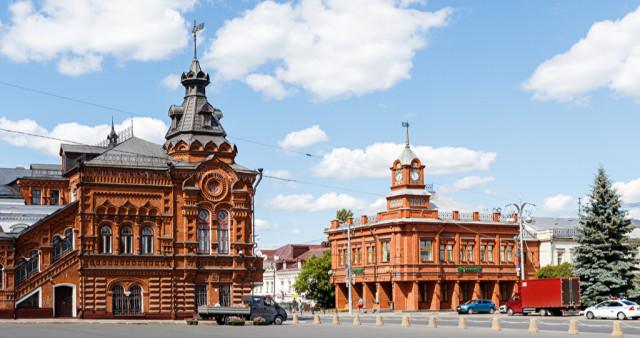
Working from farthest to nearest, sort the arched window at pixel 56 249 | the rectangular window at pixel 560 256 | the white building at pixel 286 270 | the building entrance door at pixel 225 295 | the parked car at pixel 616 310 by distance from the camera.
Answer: the white building at pixel 286 270 < the rectangular window at pixel 560 256 < the building entrance door at pixel 225 295 < the arched window at pixel 56 249 < the parked car at pixel 616 310

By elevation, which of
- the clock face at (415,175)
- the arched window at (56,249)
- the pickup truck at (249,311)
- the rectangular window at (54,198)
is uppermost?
the clock face at (415,175)

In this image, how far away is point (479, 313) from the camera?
72.6 meters

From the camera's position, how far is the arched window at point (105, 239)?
58.1 m

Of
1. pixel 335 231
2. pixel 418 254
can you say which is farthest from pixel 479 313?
pixel 335 231

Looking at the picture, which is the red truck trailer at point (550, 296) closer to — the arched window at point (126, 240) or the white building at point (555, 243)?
the white building at point (555, 243)

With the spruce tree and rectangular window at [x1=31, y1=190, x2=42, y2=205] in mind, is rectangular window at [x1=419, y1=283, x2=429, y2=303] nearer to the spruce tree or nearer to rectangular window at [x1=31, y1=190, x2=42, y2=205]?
the spruce tree

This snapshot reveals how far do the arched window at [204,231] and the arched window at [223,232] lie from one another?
822mm

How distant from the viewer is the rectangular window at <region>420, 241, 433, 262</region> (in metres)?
79.8

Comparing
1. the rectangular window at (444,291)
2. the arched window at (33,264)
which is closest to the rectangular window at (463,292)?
the rectangular window at (444,291)

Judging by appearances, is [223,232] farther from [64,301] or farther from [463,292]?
[463,292]

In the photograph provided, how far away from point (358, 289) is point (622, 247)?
32.3m

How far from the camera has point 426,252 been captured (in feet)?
263

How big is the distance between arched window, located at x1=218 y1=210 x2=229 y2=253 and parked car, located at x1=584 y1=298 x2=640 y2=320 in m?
25.7

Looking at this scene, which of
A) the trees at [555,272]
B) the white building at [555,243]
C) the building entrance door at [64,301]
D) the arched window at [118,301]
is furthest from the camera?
the white building at [555,243]
